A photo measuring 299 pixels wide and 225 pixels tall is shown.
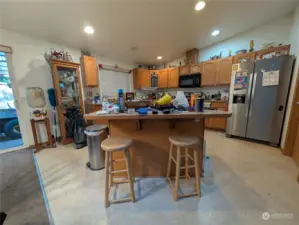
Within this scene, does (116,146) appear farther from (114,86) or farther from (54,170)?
(114,86)

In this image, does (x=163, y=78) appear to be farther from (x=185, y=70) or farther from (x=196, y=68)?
(x=196, y=68)

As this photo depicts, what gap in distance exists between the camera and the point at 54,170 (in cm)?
197

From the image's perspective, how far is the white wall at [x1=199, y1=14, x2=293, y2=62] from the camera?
2.64m

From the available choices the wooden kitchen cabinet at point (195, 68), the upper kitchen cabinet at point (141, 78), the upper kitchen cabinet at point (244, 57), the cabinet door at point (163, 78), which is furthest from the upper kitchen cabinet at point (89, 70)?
the upper kitchen cabinet at point (244, 57)

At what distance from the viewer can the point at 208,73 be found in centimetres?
379

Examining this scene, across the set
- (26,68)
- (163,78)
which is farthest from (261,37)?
(26,68)

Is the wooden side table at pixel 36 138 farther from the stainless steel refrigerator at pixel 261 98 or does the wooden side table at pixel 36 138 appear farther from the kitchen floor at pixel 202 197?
the stainless steel refrigerator at pixel 261 98

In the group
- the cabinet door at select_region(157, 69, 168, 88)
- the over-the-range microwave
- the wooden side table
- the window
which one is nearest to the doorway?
the window

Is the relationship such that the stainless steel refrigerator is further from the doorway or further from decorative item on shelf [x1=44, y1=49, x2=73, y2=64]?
the doorway

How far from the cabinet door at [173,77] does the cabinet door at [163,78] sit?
0.50 feet

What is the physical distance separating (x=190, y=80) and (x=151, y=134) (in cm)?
319

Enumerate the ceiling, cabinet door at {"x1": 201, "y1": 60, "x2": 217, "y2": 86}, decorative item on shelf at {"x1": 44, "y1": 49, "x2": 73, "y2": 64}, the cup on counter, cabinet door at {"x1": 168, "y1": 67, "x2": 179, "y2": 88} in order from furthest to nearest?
cabinet door at {"x1": 168, "y1": 67, "x2": 179, "y2": 88}
cabinet door at {"x1": 201, "y1": 60, "x2": 217, "y2": 86}
decorative item on shelf at {"x1": 44, "y1": 49, "x2": 73, "y2": 64}
the ceiling
the cup on counter

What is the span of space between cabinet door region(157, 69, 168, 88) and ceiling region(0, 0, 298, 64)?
1780 millimetres

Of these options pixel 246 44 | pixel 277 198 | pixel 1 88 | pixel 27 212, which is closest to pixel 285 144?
pixel 277 198
